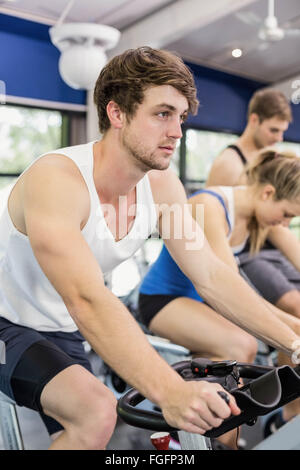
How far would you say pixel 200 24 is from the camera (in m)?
3.39

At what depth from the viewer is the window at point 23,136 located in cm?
289

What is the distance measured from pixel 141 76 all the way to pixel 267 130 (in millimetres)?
1598

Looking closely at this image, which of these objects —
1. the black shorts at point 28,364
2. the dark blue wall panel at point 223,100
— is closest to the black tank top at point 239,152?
the black shorts at point 28,364

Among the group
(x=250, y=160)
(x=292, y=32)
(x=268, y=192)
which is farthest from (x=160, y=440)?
(x=292, y=32)

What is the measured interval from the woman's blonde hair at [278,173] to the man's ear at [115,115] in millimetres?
782

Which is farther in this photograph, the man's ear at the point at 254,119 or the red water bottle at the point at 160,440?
the man's ear at the point at 254,119

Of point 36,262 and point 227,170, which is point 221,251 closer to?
point 36,262

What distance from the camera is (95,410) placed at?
3.38 feet

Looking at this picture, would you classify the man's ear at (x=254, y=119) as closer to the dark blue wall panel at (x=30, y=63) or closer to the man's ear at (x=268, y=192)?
the man's ear at (x=268, y=192)

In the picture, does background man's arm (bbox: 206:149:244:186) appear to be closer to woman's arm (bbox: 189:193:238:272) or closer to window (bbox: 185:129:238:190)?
woman's arm (bbox: 189:193:238:272)

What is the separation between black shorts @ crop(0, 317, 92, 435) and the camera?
3.57 ft

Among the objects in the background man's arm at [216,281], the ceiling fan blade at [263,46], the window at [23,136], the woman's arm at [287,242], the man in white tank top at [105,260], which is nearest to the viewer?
the man in white tank top at [105,260]
